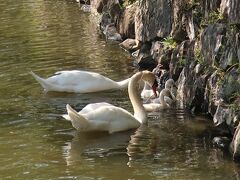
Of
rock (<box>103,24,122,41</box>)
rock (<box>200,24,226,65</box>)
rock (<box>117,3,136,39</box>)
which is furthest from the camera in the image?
rock (<box>103,24,122,41</box>)

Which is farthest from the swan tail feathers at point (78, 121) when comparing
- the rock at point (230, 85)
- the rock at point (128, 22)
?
the rock at point (128, 22)

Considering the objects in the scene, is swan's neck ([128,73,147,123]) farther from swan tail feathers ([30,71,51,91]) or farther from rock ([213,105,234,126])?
swan tail feathers ([30,71,51,91])

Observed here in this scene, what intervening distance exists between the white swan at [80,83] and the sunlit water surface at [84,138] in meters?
0.15

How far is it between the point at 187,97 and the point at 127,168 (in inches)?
131

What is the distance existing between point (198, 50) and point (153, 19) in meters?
3.76

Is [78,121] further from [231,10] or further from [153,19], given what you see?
[153,19]

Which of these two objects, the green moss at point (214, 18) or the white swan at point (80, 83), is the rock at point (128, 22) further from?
the green moss at point (214, 18)

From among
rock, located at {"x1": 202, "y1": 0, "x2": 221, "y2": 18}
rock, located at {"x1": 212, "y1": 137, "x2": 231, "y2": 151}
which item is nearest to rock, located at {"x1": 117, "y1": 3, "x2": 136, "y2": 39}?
rock, located at {"x1": 202, "y1": 0, "x2": 221, "y2": 18}

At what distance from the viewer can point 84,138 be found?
1051 cm

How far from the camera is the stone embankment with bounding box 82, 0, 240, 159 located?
10.2 meters

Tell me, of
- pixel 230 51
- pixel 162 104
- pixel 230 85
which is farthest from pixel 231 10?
pixel 162 104

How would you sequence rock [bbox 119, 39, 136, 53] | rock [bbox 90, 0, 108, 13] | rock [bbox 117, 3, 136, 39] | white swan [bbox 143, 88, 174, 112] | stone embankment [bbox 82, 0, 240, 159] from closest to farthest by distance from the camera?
stone embankment [bbox 82, 0, 240, 159] < white swan [bbox 143, 88, 174, 112] < rock [bbox 119, 39, 136, 53] < rock [bbox 117, 3, 136, 39] < rock [bbox 90, 0, 108, 13]

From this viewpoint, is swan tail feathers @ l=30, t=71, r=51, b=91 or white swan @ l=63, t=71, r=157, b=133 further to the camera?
swan tail feathers @ l=30, t=71, r=51, b=91

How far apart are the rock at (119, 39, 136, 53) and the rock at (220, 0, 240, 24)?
6.40 meters
